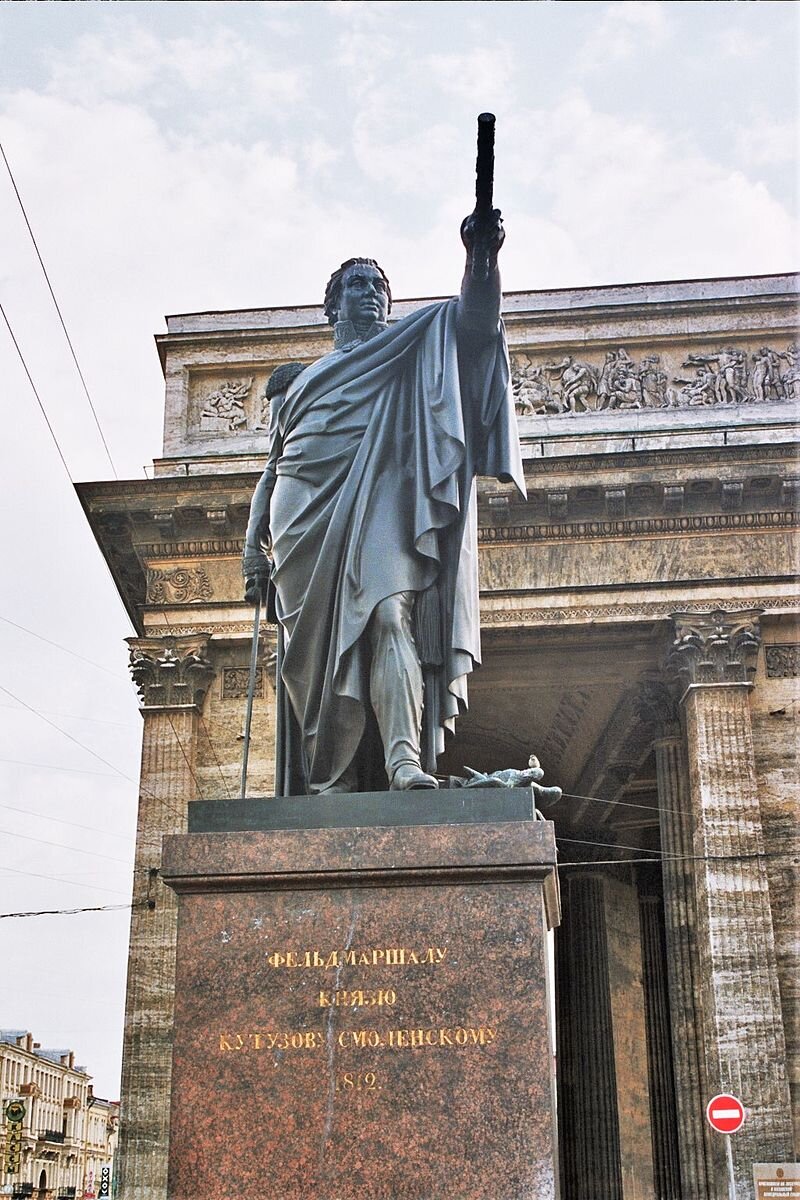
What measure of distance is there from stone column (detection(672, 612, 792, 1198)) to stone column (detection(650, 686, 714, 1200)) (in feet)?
0.75

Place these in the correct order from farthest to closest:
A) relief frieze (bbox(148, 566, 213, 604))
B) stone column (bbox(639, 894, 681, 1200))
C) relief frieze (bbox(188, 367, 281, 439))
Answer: stone column (bbox(639, 894, 681, 1200)) < relief frieze (bbox(188, 367, 281, 439)) < relief frieze (bbox(148, 566, 213, 604))

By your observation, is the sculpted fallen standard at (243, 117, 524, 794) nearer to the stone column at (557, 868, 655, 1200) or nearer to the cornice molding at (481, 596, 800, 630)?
the cornice molding at (481, 596, 800, 630)

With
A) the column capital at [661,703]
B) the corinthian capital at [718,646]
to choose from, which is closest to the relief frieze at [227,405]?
the column capital at [661,703]

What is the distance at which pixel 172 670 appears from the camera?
2081 centimetres

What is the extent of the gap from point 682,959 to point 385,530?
14.4m

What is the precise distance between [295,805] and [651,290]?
19.4 meters

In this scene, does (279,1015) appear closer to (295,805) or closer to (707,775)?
(295,805)

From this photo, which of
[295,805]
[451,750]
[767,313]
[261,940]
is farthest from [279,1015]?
[451,750]

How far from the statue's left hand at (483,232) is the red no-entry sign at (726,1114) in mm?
13654

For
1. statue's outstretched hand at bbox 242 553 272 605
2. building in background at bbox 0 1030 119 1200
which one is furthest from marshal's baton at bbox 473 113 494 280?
building in background at bbox 0 1030 119 1200

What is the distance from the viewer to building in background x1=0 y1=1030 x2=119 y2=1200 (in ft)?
→ 176

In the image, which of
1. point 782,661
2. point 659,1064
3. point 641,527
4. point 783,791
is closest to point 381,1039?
point 783,791

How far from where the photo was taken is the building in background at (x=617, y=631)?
1858 cm

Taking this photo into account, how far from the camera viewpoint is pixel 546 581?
2100 cm
